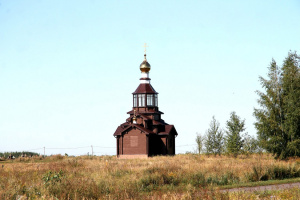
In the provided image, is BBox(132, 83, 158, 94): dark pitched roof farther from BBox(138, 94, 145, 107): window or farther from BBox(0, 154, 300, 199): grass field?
BBox(0, 154, 300, 199): grass field

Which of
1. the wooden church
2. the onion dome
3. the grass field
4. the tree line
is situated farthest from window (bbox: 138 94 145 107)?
the grass field

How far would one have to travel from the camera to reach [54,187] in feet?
49.6

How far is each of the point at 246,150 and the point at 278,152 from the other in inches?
329

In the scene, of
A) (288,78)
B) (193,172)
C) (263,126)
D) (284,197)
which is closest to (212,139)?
(263,126)

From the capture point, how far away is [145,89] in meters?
54.1

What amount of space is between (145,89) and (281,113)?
2057cm

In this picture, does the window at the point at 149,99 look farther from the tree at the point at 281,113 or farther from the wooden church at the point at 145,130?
the tree at the point at 281,113

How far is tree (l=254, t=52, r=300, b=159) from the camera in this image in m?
37.3

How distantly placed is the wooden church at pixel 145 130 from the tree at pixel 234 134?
30.1 ft

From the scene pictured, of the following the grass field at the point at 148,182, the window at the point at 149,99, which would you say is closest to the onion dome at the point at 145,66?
the window at the point at 149,99

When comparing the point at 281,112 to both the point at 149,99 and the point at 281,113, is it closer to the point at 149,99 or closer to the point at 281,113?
the point at 281,113

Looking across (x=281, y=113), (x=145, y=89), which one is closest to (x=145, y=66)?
(x=145, y=89)

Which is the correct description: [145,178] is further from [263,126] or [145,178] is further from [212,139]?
[212,139]

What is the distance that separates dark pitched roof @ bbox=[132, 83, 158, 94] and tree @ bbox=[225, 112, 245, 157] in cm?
1255
